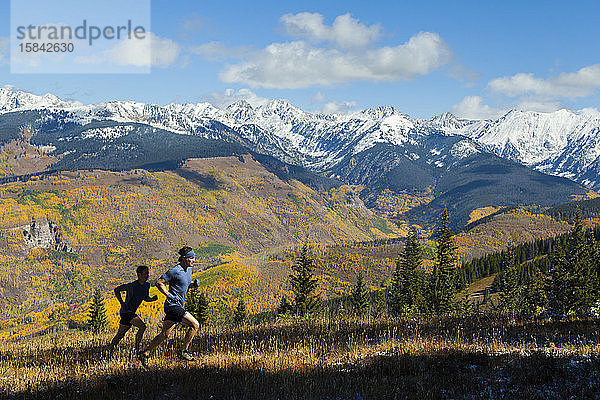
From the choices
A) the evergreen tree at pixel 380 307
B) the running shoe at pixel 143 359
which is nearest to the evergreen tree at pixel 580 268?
the evergreen tree at pixel 380 307

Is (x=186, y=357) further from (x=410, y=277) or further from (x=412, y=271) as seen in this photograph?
(x=412, y=271)

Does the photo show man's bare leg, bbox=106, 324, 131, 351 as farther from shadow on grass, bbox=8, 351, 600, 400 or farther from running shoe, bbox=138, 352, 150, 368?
shadow on grass, bbox=8, 351, 600, 400

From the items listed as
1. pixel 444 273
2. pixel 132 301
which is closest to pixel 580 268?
pixel 444 273

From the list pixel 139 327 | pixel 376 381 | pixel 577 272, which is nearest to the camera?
pixel 376 381

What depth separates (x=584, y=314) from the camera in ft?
37.6

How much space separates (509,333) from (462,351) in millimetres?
2619

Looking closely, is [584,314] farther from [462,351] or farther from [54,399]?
Answer: [54,399]

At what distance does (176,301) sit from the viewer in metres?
9.93

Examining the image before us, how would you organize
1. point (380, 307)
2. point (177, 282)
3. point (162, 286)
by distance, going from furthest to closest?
point (380, 307) < point (177, 282) < point (162, 286)

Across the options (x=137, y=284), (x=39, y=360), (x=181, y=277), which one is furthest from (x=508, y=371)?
(x=39, y=360)

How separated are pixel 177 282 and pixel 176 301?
47 centimetres

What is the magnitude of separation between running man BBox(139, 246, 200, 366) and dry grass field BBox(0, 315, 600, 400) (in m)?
0.42

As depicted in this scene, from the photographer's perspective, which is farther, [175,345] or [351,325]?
[351,325]

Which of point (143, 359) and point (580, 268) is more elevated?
point (143, 359)
